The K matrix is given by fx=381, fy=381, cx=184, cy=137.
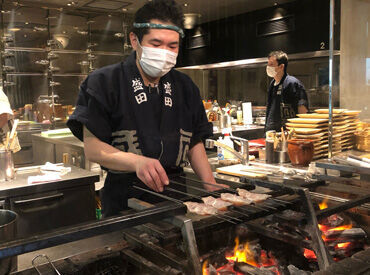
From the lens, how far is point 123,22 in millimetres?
6789

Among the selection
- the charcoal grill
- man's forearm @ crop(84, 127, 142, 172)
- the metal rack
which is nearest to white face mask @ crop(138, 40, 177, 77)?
man's forearm @ crop(84, 127, 142, 172)

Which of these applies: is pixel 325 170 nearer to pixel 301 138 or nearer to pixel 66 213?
pixel 301 138

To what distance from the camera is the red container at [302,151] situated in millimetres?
2531

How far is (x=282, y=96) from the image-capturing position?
4.24 m

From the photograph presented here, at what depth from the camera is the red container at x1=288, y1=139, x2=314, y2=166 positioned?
→ 2531 millimetres

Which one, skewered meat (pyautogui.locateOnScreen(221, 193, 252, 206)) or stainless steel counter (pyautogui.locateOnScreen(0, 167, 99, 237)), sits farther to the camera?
stainless steel counter (pyautogui.locateOnScreen(0, 167, 99, 237))

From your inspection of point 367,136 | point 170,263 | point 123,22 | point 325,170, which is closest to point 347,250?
point 170,263

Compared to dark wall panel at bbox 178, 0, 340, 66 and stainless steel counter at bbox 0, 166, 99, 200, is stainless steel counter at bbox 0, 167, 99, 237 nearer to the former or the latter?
stainless steel counter at bbox 0, 166, 99, 200

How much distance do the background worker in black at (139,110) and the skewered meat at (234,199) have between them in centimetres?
39

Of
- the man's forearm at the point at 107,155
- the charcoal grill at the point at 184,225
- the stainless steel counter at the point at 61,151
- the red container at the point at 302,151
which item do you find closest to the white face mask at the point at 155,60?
the man's forearm at the point at 107,155

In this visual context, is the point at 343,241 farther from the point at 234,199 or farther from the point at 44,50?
the point at 44,50

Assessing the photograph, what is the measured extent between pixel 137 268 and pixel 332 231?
0.76m

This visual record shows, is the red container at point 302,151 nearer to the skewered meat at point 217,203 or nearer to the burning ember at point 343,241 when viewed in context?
the burning ember at point 343,241

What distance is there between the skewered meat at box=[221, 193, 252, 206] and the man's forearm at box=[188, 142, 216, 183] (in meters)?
0.54
